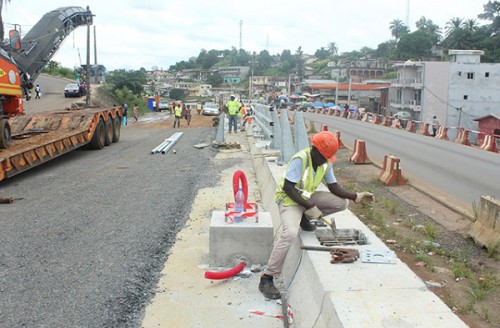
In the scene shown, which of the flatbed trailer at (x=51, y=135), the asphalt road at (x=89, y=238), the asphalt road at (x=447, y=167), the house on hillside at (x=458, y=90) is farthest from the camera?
the house on hillside at (x=458, y=90)

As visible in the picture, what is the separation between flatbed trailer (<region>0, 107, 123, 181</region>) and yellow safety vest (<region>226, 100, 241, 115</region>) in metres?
4.65

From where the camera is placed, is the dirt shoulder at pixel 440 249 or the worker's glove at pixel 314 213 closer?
the dirt shoulder at pixel 440 249

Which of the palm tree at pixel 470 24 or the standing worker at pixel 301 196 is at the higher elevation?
the palm tree at pixel 470 24

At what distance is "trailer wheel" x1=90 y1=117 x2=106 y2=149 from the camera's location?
17484mm

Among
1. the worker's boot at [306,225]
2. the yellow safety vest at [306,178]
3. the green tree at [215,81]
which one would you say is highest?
the green tree at [215,81]

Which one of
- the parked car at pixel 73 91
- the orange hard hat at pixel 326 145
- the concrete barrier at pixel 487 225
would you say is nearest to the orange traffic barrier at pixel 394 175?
the concrete barrier at pixel 487 225

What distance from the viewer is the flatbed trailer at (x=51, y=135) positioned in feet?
37.3

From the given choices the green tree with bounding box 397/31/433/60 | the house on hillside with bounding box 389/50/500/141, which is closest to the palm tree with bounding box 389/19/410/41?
the green tree with bounding box 397/31/433/60

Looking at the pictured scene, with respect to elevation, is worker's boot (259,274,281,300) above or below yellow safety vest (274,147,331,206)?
below

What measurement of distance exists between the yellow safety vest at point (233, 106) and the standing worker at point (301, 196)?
16.4 metres

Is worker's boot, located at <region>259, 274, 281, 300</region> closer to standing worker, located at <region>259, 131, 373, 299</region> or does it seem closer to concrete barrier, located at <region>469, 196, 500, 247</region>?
standing worker, located at <region>259, 131, 373, 299</region>

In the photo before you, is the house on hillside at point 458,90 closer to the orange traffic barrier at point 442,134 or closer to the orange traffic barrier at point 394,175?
the orange traffic barrier at point 442,134

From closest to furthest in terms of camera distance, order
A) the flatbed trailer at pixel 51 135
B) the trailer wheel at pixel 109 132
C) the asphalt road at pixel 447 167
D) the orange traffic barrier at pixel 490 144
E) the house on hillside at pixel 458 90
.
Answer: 1. the asphalt road at pixel 447 167
2. the flatbed trailer at pixel 51 135
3. the trailer wheel at pixel 109 132
4. the orange traffic barrier at pixel 490 144
5. the house on hillside at pixel 458 90

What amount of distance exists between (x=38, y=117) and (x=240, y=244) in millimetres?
12753
